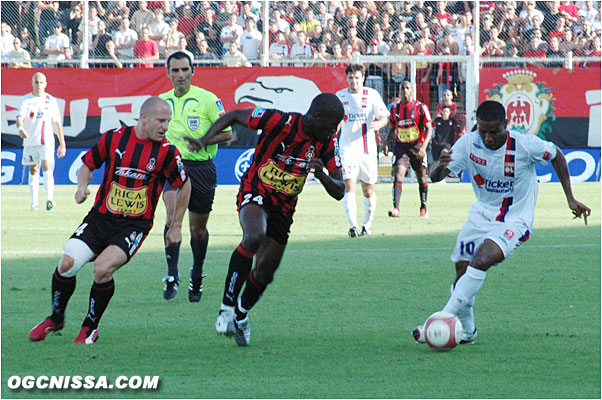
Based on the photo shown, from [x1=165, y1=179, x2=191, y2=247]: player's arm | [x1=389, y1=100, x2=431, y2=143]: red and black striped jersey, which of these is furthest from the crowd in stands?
[x1=165, y1=179, x2=191, y2=247]: player's arm

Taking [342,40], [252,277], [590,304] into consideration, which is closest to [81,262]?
[252,277]

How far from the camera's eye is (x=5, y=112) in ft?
76.5

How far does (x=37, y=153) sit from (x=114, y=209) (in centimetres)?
1167

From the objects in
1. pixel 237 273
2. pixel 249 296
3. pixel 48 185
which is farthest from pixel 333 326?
pixel 48 185

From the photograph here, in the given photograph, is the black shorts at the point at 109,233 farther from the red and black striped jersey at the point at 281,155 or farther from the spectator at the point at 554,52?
the spectator at the point at 554,52

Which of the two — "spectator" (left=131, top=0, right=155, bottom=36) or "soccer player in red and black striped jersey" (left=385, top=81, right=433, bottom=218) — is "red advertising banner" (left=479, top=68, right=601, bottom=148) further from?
"spectator" (left=131, top=0, right=155, bottom=36)

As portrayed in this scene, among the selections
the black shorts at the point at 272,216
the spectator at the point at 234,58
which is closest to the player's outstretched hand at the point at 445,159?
the black shorts at the point at 272,216

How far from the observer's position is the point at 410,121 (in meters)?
16.4

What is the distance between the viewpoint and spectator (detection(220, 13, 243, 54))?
23859mm

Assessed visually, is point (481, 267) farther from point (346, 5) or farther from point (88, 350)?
point (346, 5)

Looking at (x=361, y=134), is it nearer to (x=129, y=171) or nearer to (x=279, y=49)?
(x=129, y=171)

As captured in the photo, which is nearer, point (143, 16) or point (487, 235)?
point (487, 235)

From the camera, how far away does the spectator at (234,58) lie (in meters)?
23.5

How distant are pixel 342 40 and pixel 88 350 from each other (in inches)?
740
